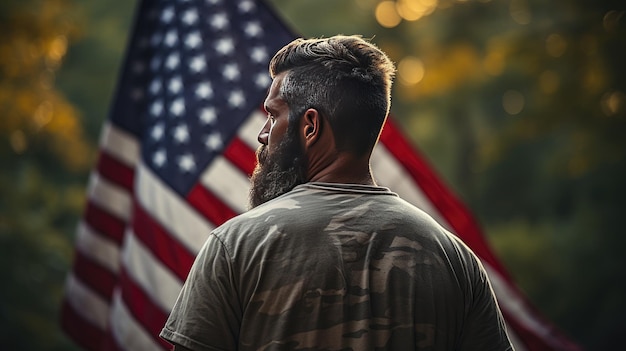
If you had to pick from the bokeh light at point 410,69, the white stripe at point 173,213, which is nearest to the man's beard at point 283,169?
the white stripe at point 173,213

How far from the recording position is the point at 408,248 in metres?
2.35

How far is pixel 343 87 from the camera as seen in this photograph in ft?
7.94

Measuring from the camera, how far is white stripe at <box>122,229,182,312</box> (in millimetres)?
4746

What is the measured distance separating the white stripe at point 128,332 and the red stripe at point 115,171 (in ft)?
2.81

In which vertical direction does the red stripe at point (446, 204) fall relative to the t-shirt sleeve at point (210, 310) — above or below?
below

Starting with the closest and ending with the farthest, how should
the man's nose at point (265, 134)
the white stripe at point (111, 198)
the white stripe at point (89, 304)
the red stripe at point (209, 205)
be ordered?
the man's nose at point (265, 134) → the red stripe at point (209, 205) → the white stripe at point (89, 304) → the white stripe at point (111, 198)

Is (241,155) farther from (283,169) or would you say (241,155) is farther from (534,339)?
(283,169)

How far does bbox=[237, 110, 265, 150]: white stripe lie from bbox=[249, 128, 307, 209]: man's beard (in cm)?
257

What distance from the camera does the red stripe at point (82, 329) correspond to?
5363mm

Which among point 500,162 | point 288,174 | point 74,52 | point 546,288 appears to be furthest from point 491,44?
point 288,174

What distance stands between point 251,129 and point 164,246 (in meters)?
0.86

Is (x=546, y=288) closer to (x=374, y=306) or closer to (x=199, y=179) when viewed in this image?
(x=199, y=179)

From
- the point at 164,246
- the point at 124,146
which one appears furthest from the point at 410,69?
the point at 164,246

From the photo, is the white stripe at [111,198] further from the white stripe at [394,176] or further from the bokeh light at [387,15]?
the bokeh light at [387,15]
